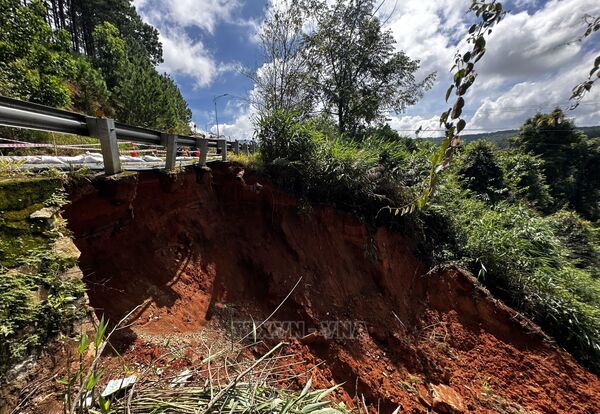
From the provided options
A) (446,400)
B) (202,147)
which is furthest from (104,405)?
(446,400)

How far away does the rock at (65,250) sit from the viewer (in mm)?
1830

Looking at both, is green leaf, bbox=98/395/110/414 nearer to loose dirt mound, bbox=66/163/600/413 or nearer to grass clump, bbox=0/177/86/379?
grass clump, bbox=0/177/86/379

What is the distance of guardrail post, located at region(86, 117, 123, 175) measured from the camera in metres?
2.67

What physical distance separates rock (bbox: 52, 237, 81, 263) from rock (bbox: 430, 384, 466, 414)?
5199 millimetres

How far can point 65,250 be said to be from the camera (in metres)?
1.90

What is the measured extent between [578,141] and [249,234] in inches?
1321

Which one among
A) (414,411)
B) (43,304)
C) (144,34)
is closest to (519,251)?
(414,411)

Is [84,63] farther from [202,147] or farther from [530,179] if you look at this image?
[530,179]

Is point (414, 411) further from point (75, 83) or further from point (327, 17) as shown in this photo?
point (75, 83)

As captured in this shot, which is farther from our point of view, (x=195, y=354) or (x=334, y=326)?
(x=334, y=326)

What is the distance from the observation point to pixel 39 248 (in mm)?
1781

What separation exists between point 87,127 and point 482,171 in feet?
50.5

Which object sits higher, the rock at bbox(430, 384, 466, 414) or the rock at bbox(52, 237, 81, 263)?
the rock at bbox(52, 237, 81, 263)

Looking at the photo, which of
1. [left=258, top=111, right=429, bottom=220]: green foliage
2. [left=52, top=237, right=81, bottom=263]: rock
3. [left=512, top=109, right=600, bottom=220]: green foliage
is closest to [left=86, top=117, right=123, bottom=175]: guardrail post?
[left=52, top=237, right=81, bottom=263]: rock
